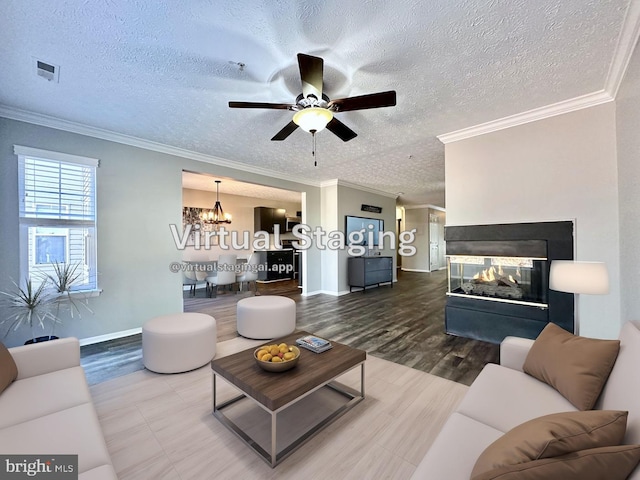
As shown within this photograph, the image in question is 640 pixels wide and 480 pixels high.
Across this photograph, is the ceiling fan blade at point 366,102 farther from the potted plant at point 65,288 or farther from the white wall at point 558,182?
the potted plant at point 65,288

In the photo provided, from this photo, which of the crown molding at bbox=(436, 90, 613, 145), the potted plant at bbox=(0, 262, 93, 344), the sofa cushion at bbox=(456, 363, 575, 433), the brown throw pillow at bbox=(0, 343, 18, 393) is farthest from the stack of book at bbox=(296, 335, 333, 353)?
the crown molding at bbox=(436, 90, 613, 145)

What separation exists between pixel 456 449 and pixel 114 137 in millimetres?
4598

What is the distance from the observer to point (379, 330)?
3.76 m

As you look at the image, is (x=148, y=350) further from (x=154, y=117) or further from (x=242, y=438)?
(x=154, y=117)

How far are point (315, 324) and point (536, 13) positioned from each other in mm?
3844

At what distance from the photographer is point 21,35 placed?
6.03 feet

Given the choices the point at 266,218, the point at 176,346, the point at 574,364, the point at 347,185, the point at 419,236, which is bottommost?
the point at 176,346

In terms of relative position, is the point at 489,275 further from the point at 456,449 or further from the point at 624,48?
the point at 456,449

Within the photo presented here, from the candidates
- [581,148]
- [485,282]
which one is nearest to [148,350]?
[485,282]

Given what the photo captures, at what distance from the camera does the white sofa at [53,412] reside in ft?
3.56

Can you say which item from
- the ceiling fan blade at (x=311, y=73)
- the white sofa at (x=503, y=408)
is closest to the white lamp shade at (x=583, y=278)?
the white sofa at (x=503, y=408)

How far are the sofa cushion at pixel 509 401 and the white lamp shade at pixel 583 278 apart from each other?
2.43 feet

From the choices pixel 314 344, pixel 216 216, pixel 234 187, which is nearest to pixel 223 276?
pixel 216 216

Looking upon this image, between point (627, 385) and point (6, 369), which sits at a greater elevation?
point (627, 385)
